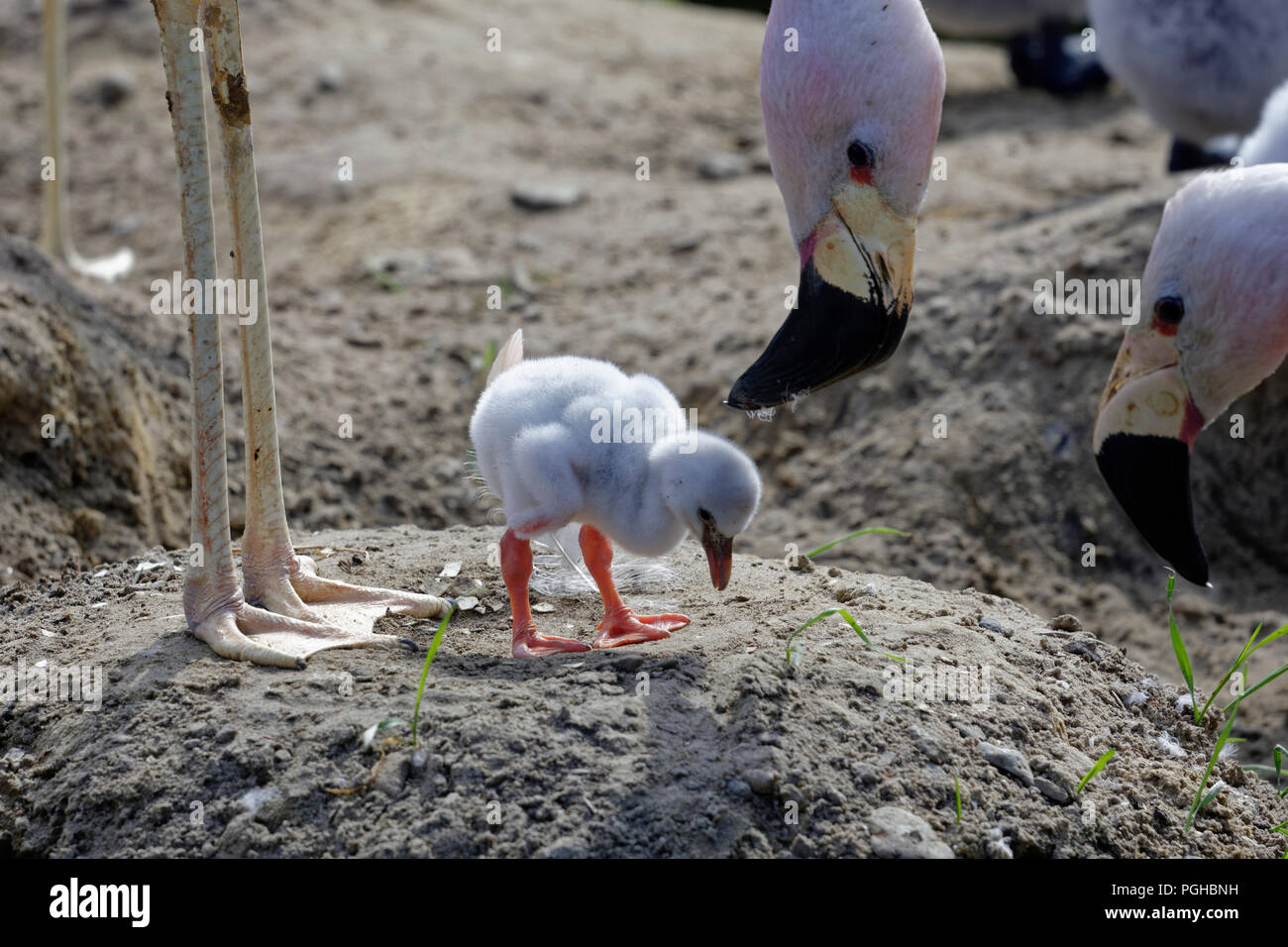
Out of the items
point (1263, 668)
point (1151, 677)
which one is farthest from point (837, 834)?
point (1263, 668)

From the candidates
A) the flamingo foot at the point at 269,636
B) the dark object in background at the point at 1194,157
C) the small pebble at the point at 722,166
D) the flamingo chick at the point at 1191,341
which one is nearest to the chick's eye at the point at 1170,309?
the flamingo chick at the point at 1191,341

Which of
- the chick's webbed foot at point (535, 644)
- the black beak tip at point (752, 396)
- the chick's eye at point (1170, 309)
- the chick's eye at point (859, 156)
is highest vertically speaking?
the chick's eye at point (859, 156)

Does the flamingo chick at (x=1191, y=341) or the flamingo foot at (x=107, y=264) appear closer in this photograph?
the flamingo chick at (x=1191, y=341)

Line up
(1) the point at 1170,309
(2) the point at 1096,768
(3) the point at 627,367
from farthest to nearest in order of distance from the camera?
1. (3) the point at 627,367
2. (1) the point at 1170,309
3. (2) the point at 1096,768

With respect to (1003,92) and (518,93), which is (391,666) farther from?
(1003,92)

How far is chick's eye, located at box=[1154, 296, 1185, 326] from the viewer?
338 cm

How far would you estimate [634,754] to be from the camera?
95.2 inches

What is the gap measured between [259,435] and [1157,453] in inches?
87.6

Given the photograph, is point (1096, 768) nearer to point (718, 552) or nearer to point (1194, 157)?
point (718, 552)

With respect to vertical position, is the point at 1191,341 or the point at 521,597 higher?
the point at 1191,341

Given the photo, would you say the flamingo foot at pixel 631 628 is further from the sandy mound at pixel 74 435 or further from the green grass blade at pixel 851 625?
the sandy mound at pixel 74 435

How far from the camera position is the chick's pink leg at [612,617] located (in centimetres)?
294

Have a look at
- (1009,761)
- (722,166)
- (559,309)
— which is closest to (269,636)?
(1009,761)

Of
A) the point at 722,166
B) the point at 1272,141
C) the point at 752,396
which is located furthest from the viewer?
the point at 722,166
